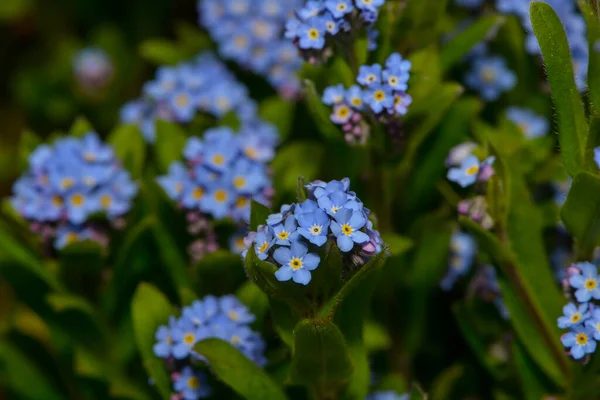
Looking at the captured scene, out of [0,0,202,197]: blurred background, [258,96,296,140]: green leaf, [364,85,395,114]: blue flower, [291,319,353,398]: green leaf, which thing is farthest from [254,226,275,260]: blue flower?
[0,0,202,197]: blurred background

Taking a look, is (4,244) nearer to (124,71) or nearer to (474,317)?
(474,317)

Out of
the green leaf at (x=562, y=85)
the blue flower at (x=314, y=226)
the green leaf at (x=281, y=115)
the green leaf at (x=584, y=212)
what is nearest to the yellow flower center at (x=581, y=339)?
the green leaf at (x=584, y=212)

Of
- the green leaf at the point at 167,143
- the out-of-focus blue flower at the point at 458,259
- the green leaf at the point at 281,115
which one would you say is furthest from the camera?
the green leaf at the point at 281,115

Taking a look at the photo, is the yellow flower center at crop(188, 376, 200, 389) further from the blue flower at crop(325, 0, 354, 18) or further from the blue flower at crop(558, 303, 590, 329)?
the blue flower at crop(325, 0, 354, 18)

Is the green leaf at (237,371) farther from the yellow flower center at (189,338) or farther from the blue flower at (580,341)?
the blue flower at (580,341)

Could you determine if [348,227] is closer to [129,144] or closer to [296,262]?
[296,262]
